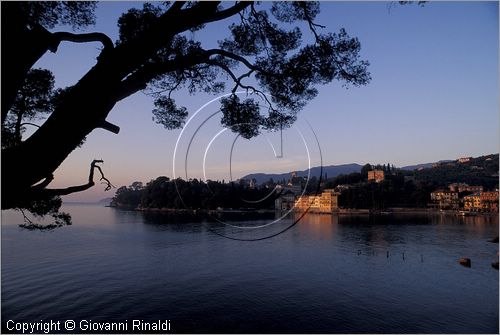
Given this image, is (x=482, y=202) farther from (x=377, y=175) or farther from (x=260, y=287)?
(x=260, y=287)

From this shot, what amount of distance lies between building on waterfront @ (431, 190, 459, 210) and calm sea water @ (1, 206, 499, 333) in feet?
265

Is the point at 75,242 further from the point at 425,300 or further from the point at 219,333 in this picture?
the point at 425,300

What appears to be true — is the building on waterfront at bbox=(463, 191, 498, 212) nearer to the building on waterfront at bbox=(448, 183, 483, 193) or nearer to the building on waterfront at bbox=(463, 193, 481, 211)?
the building on waterfront at bbox=(463, 193, 481, 211)

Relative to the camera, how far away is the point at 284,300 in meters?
24.7

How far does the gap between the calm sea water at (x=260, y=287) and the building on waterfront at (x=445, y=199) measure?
80.8 m

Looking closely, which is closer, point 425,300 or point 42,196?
point 42,196

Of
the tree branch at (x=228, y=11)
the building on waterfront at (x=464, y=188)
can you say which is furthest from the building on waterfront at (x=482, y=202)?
the tree branch at (x=228, y=11)

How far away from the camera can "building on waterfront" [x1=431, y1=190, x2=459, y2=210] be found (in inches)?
4751

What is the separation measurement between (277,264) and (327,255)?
8.38 m

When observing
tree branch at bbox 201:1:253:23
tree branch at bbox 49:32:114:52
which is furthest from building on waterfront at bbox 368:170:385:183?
tree branch at bbox 49:32:114:52

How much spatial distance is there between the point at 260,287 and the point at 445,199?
116603mm

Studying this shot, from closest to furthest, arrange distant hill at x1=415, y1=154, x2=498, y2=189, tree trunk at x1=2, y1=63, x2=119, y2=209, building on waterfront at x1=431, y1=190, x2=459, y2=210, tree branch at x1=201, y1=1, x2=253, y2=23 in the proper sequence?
tree trunk at x1=2, y1=63, x2=119, y2=209 < tree branch at x1=201, y1=1, x2=253, y2=23 < building on waterfront at x1=431, y1=190, x2=459, y2=210 < distant hill at x1=415, y1=154, x2=498, y2=189

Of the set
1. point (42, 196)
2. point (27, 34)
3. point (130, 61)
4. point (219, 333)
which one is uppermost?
point (27, 34)

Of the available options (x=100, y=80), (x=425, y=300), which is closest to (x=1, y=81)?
(x=100, y=80)
